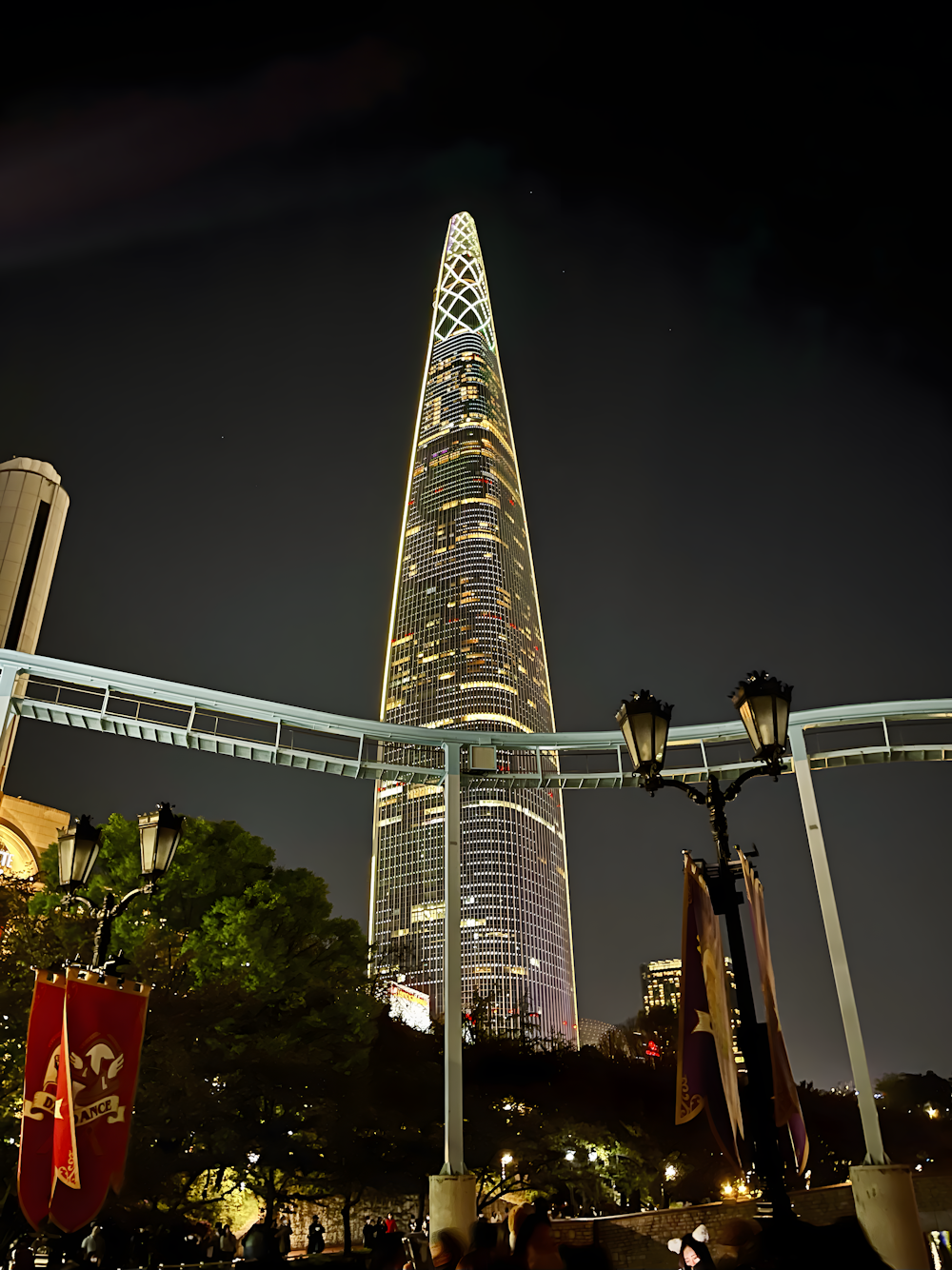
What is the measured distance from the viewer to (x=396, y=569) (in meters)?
146

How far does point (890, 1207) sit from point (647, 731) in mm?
10033

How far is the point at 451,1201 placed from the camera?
1327 cm

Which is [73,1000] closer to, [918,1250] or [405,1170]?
[918,1250]

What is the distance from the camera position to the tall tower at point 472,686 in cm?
13562

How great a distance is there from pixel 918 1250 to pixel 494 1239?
10479mm

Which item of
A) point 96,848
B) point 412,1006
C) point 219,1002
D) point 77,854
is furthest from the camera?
point 412,1006

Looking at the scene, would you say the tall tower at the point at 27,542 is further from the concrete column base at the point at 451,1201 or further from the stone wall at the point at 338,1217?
the concrete column base at the point at 451,1201

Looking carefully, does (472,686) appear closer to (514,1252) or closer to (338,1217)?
(338,1217)

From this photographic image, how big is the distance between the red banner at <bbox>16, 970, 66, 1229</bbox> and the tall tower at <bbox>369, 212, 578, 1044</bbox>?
123273mm

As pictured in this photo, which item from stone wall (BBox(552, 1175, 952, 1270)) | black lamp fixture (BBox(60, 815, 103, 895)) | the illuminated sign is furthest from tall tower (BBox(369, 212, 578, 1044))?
black lamp fixture (BBox(60, 815, 103, 895))

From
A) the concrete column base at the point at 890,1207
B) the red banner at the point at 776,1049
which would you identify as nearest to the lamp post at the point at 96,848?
the red banner at the point at 776,1049

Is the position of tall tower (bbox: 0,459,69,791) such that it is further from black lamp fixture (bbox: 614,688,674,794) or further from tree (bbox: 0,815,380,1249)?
black lamp fixture (bbox: 614,688,674,794)

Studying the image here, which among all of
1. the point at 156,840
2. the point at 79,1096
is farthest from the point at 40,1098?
the point at 156,840

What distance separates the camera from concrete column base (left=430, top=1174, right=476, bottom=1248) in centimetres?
1321
